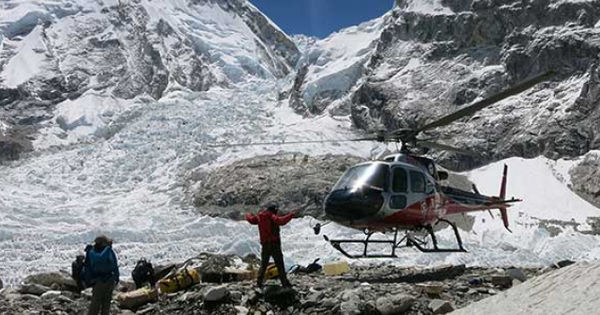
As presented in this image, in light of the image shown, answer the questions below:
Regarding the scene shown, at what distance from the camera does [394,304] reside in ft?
25.8

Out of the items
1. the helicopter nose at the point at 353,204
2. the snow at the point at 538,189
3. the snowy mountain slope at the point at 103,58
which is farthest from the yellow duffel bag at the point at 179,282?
the snowy mountain slope at the point at 103,58

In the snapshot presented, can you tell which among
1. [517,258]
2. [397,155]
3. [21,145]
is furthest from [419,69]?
[397,155]

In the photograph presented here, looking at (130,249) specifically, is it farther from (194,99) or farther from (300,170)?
(194,99)

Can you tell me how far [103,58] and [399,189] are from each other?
98.9m

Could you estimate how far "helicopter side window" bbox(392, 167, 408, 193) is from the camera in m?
12.4

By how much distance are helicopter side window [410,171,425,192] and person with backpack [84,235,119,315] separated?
6.37m

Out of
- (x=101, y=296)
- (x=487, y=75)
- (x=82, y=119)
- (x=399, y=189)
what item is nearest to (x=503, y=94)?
(x=399, y=189)

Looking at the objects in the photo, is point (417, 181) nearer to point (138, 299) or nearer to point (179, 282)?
point (179, 282)

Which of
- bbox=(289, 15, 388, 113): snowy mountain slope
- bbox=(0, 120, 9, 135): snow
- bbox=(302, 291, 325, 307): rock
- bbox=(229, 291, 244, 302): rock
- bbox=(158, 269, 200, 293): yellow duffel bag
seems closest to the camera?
bbox=(302, 291, 325, 307): rock

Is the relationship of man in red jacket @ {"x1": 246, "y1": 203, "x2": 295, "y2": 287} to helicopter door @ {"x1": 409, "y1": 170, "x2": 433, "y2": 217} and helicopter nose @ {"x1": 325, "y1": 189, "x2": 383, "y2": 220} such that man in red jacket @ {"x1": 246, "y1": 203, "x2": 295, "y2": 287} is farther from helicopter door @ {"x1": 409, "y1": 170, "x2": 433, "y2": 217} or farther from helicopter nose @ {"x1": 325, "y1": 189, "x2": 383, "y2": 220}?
helicopter door @ {"x1": 409, "y1": 170, "x2": 433, "y2": 217}

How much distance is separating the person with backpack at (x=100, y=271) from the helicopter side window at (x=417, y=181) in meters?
6.37

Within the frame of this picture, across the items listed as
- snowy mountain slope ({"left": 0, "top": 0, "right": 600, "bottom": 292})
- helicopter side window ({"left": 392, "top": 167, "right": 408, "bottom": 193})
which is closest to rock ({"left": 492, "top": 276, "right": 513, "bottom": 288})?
helicopter side window ({"left": 392, "top": 167, "right": 408, "bottom": 193})

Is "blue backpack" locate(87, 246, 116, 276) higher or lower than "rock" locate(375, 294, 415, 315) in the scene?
higher

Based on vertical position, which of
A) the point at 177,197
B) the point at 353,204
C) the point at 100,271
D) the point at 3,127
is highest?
the point at 3,127
